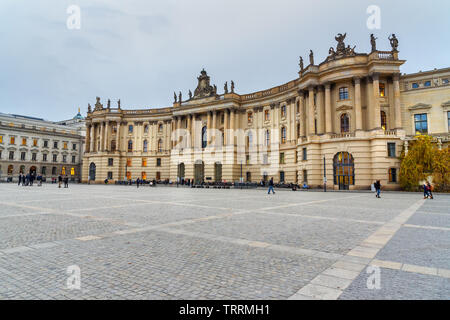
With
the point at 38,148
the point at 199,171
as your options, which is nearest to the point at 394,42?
the point at 199,171

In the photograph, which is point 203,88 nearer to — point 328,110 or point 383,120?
point 328,110

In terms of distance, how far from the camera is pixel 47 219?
964 cm

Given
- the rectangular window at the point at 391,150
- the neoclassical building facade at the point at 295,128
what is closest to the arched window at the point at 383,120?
the neoclassical building facade at the point at 295,128

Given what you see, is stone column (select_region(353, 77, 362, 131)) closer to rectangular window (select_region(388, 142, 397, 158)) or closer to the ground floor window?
rectangular window (select_region(388, 142, 397, 158))

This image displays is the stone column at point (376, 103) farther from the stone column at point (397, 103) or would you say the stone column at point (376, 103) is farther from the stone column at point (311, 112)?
the stone column at point (311, 112)

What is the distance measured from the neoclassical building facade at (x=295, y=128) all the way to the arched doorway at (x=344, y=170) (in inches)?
4.7

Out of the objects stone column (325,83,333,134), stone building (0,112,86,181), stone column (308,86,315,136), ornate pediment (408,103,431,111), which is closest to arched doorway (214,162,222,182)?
stone column (308,86,315,136)

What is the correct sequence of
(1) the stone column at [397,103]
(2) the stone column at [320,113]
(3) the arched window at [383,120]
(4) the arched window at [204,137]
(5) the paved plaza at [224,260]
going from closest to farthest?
(5) the paved plaza at [224,260], (1) the stone column at [397,103], (3) the arched window at [383,120], (2) the stone column at [320,113], (4) the arched window at [204,137]

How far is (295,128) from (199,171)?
21.2m

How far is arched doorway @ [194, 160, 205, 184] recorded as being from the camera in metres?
52.8

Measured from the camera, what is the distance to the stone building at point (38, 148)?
66.2m

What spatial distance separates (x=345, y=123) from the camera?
1400 inches

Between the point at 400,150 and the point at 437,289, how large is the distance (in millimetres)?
34314
